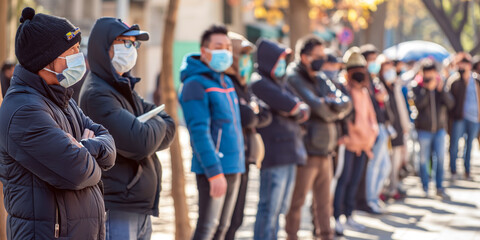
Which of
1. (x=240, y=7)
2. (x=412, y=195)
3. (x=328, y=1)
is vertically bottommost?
(x=412, y=195)

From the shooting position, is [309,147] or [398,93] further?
[398,93]

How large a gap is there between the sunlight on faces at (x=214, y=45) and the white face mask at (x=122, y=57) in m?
1.51

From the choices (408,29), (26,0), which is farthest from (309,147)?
(408,29)

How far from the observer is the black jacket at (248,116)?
7102 mm

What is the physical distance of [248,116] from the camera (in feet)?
23.3

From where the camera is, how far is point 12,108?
4027 mm

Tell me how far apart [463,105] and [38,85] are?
12078mm

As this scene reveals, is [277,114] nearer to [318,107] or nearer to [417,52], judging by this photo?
[318,107]

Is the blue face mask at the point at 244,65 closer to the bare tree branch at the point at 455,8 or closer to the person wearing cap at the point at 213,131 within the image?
the person wearing cap at the point at 213,131

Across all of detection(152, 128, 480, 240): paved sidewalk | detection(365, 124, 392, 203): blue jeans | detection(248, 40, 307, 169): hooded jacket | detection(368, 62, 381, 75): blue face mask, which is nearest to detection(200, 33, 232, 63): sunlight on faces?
detection(248, 40, 307, 169): hooded jacket

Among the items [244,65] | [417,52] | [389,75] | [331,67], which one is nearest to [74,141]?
[244,65]

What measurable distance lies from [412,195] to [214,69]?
7.42 m

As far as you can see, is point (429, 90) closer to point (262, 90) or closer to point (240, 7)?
point (262, 90)

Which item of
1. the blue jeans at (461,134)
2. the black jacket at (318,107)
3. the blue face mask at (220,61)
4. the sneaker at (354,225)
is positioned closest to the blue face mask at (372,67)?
the sneaker at (354,225)
